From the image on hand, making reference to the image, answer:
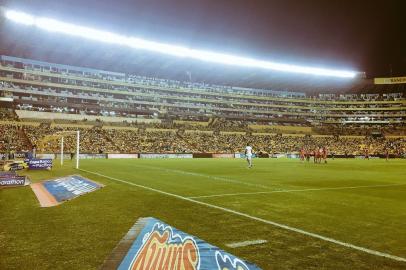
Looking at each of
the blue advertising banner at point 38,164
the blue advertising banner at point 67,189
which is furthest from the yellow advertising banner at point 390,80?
the blue advertising banner at point 67,189

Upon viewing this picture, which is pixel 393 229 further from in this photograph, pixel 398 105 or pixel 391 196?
pixel 398 105

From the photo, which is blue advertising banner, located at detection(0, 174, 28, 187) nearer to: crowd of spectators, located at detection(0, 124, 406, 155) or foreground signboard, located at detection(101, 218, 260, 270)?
foreground signboard, located at detection(101, 218, 260, 270)

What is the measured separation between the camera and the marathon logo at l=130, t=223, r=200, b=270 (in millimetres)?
5133

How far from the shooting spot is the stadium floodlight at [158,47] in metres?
51.2

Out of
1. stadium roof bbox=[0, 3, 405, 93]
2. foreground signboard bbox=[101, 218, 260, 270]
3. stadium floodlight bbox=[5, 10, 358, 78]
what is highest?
stadium floodlight bbox=[5, 10, 358, 78]

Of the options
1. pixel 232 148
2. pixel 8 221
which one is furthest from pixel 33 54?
pixel 8 221

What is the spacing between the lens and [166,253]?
5656mm

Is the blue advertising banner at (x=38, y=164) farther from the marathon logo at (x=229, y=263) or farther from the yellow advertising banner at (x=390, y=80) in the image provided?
the yellow advertising banner at (x=390, y=80)

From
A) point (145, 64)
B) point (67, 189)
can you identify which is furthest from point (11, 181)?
point (145, 64)

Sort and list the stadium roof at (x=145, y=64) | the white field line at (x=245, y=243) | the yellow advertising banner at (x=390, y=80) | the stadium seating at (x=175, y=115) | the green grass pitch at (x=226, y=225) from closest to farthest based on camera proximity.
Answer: the green grass pitch at (x=226, y=225)
the white field line at (x=245, y=243)
the stadium roof at (x=145, y=64)
the stadium seating at (x=175, y=115)
the yellow advertising banner at (x=390, y=80)

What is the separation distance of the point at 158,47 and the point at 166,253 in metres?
61.1

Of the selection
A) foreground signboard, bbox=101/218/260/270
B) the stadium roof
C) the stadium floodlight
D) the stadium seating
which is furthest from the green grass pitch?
the stadium roof

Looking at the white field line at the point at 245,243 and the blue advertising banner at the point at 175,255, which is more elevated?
the blue advertising banner at the point at 175,255

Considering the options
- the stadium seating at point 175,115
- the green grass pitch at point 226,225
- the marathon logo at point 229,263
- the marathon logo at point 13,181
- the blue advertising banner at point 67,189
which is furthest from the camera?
the stadium seating at point 175,115
